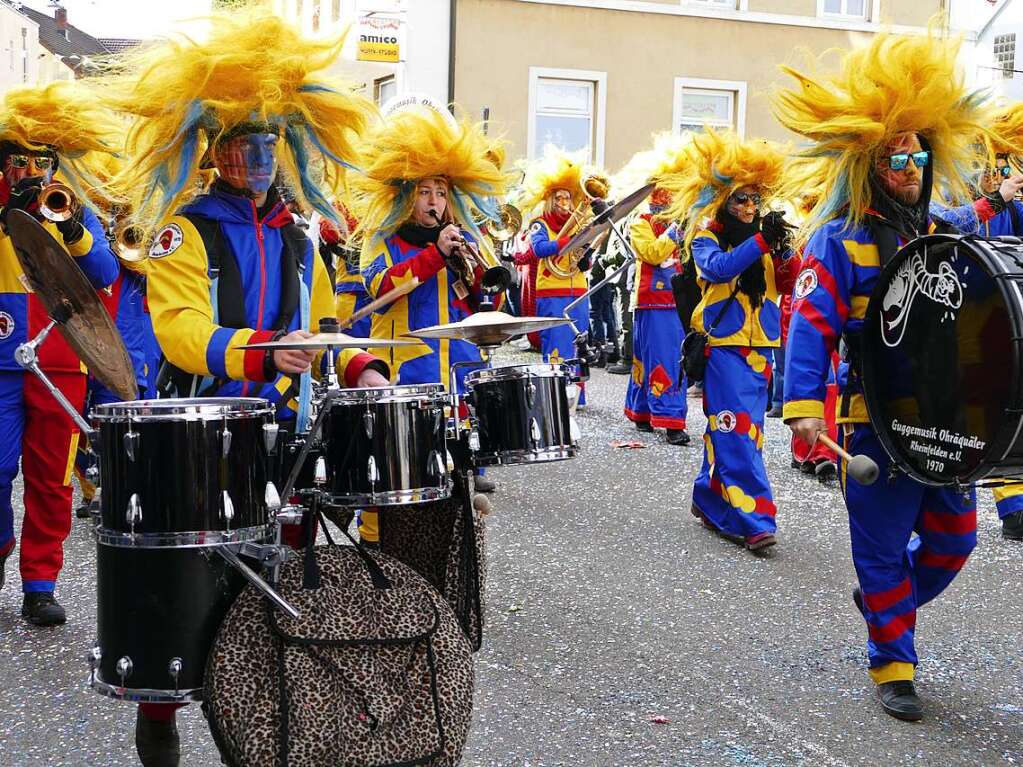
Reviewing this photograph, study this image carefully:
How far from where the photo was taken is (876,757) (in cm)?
367

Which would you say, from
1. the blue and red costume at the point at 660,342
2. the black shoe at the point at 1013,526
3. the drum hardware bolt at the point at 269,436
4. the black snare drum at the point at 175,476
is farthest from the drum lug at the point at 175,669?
the blue and red costume at the point at 660,342

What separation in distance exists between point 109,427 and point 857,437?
2418 millimetres

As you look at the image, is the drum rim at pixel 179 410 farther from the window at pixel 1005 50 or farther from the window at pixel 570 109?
the window at pixel 570 109

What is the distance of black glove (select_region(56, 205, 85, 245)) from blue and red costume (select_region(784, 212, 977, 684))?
9.28 ft

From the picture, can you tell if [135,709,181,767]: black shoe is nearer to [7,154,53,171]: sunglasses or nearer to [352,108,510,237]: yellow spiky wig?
[7,154,53,171]: sunglasses

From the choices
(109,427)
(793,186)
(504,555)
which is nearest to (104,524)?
(109,427)

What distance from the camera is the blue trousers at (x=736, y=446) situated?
6.12 m

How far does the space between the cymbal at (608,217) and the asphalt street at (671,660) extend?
8.11ft

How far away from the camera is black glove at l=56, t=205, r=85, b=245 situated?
488 cm

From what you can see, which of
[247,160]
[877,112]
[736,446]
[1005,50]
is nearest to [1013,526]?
[736,446]

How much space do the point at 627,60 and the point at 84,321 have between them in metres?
19.7

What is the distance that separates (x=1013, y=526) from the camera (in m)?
6.32

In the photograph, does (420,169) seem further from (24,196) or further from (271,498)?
(271,498)

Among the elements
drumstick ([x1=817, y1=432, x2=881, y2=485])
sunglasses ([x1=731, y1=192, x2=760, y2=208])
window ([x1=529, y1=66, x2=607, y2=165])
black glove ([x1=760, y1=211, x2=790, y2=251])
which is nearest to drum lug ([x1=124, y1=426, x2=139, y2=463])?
drumstick ([x1=817, y1=432, x2=881, y2=485])
